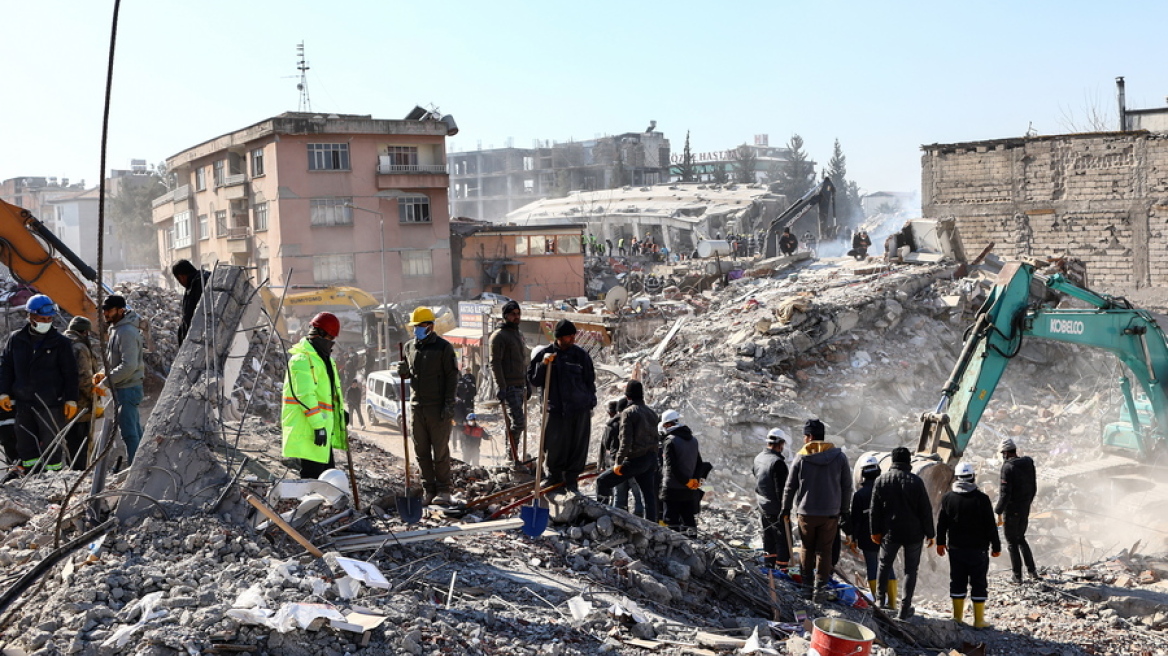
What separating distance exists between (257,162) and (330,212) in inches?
145

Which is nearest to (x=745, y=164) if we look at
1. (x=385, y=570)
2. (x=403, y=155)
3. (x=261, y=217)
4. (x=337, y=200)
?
(x=403, y=155)

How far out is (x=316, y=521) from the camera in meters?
6.29

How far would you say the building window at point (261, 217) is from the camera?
38.7 meters

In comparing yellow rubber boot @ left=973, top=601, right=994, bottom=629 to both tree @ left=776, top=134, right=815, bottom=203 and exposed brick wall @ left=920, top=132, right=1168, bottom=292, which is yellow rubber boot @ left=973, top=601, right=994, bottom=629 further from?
tree @ left=776, top=134, right=815, bottom=203

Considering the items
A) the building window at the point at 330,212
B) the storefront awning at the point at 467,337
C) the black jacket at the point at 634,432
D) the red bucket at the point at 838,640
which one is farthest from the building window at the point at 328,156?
the red bucket at the point at 838,640

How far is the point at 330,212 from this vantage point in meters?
38.5

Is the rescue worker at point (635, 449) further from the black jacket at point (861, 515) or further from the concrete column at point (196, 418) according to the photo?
the concrete column at point (196, 418)

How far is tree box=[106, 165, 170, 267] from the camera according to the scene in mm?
61188

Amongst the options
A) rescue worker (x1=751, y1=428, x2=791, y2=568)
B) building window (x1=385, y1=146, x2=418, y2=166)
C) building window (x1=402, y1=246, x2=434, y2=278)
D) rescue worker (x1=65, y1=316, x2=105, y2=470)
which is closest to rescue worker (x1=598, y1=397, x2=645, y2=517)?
rescue worker (x1=751, y1=428, x2=791, y2=568)

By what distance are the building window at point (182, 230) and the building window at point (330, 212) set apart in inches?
412

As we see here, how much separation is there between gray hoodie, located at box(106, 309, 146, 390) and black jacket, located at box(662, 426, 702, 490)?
4.61m

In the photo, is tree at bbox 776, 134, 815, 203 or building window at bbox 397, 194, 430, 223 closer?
building window at bbox 397, 194, 430, 223

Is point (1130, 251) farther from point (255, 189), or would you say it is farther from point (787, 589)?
point (255, 189)

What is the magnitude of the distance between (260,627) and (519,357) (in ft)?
15.8
